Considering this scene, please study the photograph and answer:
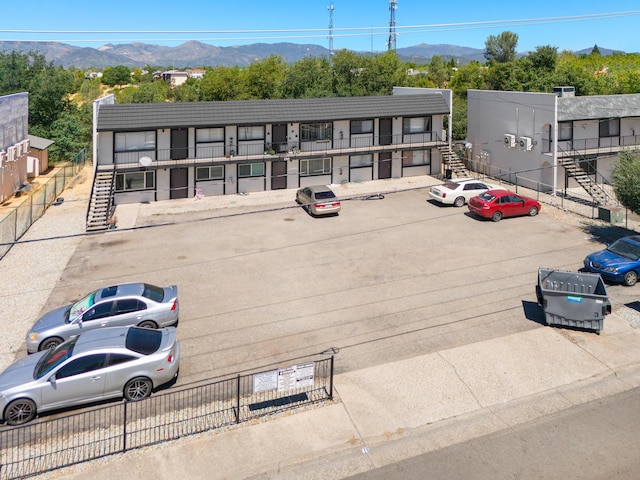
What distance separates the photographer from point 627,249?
18.8 m

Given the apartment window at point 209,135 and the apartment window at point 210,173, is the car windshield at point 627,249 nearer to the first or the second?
the apartment window at point 210,173

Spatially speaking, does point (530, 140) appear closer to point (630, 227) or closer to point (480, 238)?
point (630, 227)

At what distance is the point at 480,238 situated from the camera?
23.4 meters

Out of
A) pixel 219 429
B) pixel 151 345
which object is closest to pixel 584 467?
pixel 219 429

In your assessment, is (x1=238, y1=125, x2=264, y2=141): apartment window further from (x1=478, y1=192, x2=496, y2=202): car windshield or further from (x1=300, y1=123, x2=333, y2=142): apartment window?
(x1=478, y1=192, x2=496, y2=202): car windshield

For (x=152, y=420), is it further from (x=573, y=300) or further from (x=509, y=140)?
(x=509, y=140)

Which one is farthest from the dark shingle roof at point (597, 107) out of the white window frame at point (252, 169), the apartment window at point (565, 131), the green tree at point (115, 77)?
the green tree at point (115, 77)

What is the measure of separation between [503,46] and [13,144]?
371 feet

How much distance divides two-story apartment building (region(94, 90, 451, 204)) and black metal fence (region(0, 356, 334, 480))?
20.5 metres

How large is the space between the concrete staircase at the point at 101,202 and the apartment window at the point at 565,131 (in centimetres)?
2789

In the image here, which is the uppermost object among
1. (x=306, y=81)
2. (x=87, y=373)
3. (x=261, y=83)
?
(x=306, y=81)

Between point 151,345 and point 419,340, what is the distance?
291 inches

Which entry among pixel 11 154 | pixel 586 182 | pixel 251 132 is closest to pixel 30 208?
pixel 11 154

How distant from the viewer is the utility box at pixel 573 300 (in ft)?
46.9
